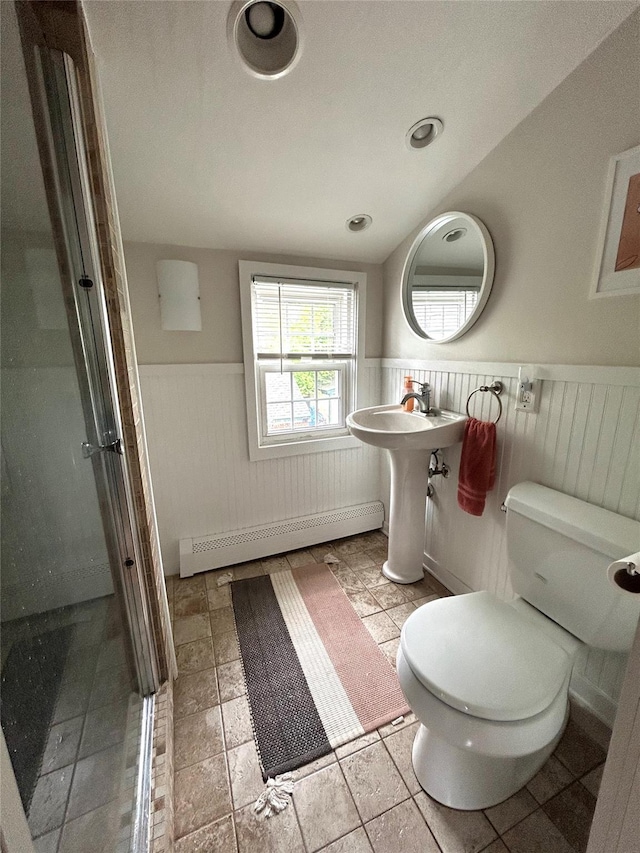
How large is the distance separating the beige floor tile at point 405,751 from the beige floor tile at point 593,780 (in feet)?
1.60

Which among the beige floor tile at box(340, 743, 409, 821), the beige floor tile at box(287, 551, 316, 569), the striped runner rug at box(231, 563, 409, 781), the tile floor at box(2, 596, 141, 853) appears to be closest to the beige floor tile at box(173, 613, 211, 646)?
the striped runner rug at box(231, 563, 409, 781)

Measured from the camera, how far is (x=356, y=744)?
1.11 metres

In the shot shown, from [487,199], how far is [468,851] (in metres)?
2.10

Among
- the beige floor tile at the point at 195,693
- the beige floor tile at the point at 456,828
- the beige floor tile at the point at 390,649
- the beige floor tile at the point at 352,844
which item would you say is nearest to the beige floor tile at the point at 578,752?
the beige floor tile at the point at 456,828

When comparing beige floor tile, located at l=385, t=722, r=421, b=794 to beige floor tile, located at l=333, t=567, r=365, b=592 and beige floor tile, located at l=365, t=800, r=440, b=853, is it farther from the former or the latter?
beige floor tile, located at l=333, t=567, r=365, b=592

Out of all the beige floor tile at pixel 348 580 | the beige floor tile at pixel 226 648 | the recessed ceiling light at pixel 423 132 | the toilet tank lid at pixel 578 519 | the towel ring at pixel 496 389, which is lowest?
the beige floor tile at pixel 226 648

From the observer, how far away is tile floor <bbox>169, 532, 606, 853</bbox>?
0.89 meters

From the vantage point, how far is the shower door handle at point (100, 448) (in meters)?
0.92

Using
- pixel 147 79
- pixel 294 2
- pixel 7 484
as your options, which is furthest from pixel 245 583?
pixel 294 2

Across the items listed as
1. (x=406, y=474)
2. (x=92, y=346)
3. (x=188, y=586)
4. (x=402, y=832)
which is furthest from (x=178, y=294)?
(x=402, y=832)

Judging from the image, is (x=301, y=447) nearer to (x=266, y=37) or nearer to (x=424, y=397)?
(x=424, y=397)

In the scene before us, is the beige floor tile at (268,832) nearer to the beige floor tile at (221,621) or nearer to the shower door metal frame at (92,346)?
the shower door metal frame at (92,346)

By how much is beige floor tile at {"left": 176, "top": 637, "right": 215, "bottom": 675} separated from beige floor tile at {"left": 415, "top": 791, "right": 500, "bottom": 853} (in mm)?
879

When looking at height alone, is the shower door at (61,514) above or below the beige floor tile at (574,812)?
above
